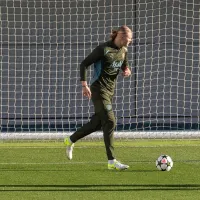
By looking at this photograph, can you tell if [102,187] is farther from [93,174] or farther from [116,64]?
[116,64]

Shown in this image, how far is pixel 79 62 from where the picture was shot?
844 inches

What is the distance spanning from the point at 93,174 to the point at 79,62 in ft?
33.0

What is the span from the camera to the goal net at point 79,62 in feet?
69.5

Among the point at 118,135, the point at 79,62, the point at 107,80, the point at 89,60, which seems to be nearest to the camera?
the point at 89,60

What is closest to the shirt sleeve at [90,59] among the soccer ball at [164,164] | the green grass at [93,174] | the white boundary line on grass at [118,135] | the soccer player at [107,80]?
the soccer player at [107,80]

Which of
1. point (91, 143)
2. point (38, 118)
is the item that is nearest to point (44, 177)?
point (91, 143)

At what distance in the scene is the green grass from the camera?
9734 millimetres

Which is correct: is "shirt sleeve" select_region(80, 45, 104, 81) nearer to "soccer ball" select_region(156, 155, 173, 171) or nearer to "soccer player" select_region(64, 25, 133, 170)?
"soccer player" select_region(64, 25, 133, 170)

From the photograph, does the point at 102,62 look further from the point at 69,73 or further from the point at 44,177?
the point at 69,73

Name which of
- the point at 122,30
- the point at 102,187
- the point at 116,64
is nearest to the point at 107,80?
the point at 116,64

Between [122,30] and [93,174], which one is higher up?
[122,30]

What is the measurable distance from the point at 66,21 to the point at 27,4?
0.98 m

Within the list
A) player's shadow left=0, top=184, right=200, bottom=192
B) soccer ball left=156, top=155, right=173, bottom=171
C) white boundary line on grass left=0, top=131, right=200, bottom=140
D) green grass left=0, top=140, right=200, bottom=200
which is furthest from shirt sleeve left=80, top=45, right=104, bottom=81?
white boundary line on grass left=0, top=131, right=200, bottom=140

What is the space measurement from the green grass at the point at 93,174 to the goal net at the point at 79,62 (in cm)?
472
